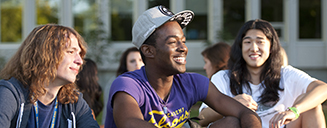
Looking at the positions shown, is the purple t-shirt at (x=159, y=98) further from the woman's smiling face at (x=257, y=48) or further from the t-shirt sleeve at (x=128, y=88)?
the woman's smiling face at (x=257, y=48)

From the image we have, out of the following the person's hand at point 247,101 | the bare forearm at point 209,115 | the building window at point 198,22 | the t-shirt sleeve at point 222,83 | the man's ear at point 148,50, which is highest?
the building window at point 198,22

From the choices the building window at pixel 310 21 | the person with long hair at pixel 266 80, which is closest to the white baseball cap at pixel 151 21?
the person with long hair at pixel 266 80

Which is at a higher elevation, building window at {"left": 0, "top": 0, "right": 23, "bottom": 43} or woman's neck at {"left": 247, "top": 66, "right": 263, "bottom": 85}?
building window at {"left": 0, "top": 0, "right": 23, "bottom": 43}

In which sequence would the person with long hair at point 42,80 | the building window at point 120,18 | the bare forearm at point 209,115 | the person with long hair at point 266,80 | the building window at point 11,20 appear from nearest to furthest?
the person with long hair at point 42,80 < the bare forearm at point 209,115 < the person with long hair at point 266,80 < the building window at point 120,18 < the building window at point 11,20

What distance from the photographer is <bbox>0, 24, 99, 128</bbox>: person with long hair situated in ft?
7.89

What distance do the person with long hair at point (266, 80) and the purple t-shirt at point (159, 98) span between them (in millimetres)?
620

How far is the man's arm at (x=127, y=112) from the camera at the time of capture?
2248 millimetres

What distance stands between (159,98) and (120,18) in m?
8.60

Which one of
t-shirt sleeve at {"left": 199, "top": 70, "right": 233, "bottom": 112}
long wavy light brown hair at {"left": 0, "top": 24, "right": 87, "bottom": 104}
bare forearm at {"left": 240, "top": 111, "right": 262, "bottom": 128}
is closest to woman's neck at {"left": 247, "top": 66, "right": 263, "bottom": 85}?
t-shirt sleeve at {"left": 199, "top": 70, "right": 233, "bottom": 112}

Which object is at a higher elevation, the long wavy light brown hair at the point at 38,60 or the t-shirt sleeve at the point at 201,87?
the long wavy light brown hair at the point at 38,60

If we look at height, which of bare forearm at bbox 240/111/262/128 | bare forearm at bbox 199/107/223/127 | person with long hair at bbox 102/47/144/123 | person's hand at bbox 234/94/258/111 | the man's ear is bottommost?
bare forearm at bbox 199/107/223/127

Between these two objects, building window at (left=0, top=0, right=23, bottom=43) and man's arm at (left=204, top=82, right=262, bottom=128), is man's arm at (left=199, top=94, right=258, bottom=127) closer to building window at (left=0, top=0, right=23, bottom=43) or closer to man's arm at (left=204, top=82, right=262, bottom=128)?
man's arm at (left=204, top=82, right=262, bottom=128)

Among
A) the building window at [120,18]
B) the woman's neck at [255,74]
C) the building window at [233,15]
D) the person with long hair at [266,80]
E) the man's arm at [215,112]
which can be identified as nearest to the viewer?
the man's arm at [215,112]

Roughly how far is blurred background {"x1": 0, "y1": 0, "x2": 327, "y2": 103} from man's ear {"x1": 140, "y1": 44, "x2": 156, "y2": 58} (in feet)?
25.9
